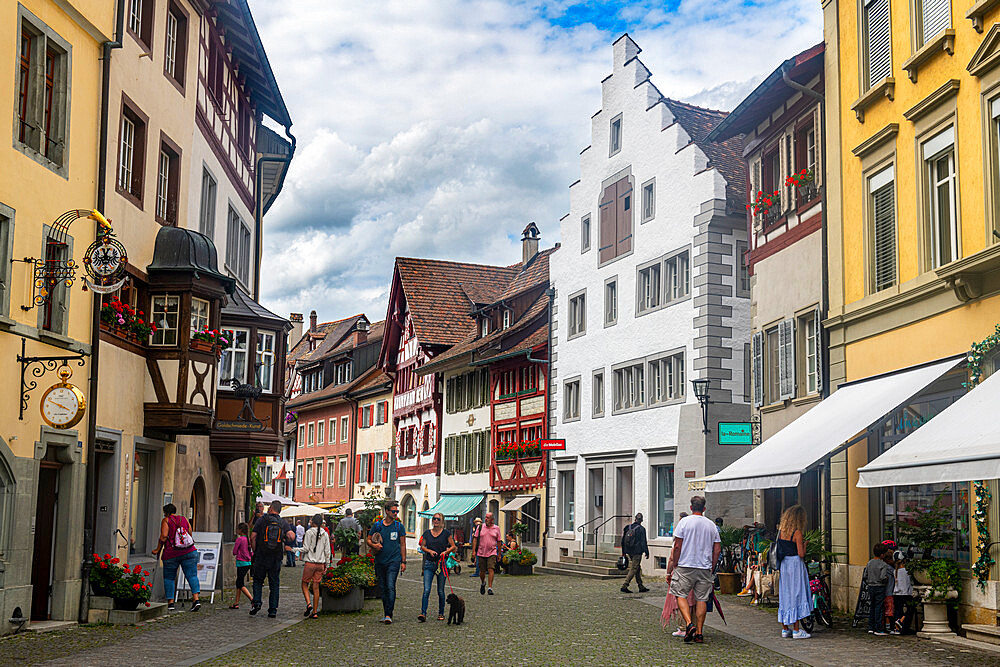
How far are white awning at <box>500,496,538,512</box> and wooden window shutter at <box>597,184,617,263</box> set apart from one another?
30.4ft

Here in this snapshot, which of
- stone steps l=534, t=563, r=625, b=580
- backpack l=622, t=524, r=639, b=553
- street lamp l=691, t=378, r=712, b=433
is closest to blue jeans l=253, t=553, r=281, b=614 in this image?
backpack l=622, t=524, r=639, b=553

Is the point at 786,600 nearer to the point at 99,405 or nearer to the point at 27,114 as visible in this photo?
the point at 99,405

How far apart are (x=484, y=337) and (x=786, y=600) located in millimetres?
34068

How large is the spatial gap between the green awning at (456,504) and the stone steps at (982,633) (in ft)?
106

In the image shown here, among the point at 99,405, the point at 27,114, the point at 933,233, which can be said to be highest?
the point at 27,114

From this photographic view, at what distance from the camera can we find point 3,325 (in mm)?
14727

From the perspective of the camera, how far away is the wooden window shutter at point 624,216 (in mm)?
35469

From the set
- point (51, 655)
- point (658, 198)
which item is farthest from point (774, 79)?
point (51, 655)

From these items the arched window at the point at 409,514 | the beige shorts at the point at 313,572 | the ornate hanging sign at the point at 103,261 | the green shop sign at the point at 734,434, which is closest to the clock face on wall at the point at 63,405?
the ornate hanging sign at the point at 103,261

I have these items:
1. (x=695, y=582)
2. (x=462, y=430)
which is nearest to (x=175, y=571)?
(x=695, y=582)

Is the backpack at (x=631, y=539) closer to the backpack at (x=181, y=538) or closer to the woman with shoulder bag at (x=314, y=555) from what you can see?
the woman with shoulder bag at (x=314, y=555)

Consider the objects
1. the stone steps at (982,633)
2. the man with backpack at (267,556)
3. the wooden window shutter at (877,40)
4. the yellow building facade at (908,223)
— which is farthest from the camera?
the man with backpack at (267,556)

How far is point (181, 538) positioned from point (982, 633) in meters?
12.0

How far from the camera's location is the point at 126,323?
18703 millimetres
